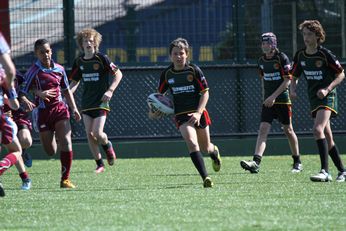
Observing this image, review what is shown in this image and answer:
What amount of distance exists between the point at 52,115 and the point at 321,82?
3.31 m

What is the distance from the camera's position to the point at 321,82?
1159 centimetres

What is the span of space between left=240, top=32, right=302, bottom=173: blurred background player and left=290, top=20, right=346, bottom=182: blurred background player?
4.27ft

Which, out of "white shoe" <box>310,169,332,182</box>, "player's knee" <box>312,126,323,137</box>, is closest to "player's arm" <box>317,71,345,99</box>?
"player's knee" <box>312,126,323,137</box>

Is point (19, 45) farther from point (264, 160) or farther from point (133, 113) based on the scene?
point (264, 160)

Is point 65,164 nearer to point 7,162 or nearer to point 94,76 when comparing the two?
point 7,162

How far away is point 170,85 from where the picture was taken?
11.3 m

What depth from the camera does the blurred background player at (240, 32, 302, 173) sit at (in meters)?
13.0

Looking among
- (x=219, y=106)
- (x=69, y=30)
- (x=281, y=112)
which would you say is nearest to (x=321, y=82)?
(x=281, y=112)

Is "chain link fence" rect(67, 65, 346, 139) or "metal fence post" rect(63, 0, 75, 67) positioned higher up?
"metal fence post" rect(63, 0, 75, 67)

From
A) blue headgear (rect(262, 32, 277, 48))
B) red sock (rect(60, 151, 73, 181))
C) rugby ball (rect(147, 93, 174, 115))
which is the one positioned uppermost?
blue headgear (rect(262, 32, 277, 48))

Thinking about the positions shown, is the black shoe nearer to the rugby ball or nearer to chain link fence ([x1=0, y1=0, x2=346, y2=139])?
the rugby ball

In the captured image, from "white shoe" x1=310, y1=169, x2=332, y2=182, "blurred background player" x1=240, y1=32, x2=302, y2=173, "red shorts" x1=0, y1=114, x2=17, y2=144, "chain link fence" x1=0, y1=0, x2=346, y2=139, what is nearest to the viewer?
"red shorts" x1=0, y1=114, x2=17, y2=144

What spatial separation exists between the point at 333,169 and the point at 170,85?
10.5ft

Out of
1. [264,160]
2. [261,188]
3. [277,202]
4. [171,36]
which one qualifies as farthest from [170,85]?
[171,36]
